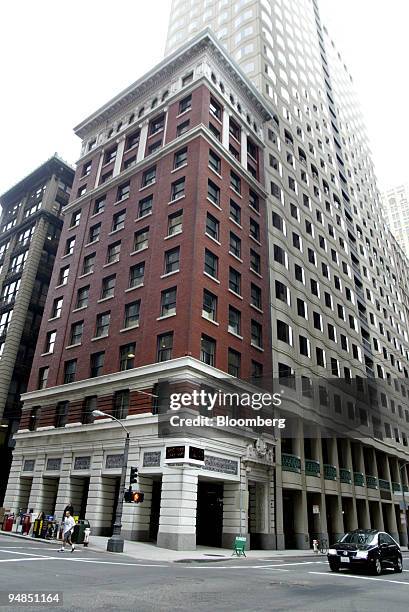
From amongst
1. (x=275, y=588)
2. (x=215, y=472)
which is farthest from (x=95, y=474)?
(x=275, y=588)

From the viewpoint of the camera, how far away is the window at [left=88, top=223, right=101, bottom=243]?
136 feet

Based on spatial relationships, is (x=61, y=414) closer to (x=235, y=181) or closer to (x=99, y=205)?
(x=99, y=205)

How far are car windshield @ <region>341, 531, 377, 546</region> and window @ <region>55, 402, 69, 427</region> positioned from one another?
73.7ft

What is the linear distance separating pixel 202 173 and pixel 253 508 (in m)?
24.3

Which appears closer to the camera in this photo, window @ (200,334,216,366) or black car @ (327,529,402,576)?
black car @ (327,529,402,576)

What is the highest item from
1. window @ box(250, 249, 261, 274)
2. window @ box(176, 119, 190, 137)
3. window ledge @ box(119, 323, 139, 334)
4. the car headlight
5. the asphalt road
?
window @ box(176, 119, 190, 137)

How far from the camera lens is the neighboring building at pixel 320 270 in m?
38.3

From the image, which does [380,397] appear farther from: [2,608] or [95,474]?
[2,608]

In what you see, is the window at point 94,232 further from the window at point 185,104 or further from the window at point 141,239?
the window at point 185,104

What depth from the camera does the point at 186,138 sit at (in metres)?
36.9

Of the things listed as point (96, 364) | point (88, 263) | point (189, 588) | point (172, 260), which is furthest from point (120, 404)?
point (189, 588)

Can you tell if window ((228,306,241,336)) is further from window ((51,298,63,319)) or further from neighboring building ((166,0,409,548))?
window ((51,298,63,319))

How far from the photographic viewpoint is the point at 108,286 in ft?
122

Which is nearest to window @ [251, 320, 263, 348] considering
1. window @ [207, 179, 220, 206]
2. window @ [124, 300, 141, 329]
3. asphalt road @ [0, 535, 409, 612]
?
window @ [124, 300, 141, 329]
